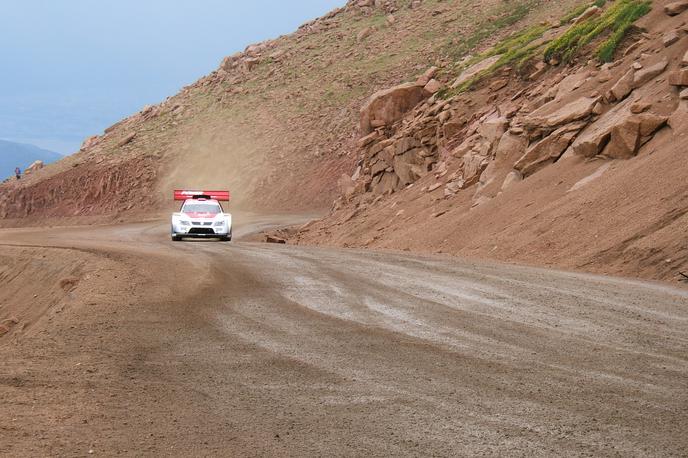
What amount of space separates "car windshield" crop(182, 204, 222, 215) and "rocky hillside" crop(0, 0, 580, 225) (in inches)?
844

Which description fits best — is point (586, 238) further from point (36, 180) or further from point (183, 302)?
point (36, 180)

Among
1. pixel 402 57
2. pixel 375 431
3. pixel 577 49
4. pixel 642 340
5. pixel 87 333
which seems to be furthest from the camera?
pixel 402 57

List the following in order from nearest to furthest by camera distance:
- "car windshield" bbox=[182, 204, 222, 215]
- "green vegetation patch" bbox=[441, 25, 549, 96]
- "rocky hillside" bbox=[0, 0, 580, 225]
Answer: "car windshield" bbox=[182, 204, 222, 215]
"green vegetation patch" bbox=[441, 25, 549, 96]
"rocky hillside" bbox=[0, 0, 580, 225]

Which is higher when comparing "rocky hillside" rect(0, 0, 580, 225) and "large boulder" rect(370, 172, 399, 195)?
"rocky hillside" rect(0, 0, 580, 225)

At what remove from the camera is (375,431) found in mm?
5902

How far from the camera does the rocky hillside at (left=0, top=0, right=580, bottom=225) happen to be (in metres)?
54.8

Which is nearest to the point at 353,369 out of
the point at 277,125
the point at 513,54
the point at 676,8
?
the point at 676,8

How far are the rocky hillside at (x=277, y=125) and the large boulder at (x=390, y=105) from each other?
11947 mm

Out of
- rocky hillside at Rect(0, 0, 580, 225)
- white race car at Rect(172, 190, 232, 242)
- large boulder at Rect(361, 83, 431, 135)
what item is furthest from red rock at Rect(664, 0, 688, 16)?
rocky hillside at Rect(0, 0, 580, 225)

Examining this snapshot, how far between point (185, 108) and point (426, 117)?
1481 inches

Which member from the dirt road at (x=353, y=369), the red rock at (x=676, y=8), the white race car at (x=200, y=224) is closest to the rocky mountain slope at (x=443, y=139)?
the red rock at (x=676, y=8)

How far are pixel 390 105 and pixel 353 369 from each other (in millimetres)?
30608

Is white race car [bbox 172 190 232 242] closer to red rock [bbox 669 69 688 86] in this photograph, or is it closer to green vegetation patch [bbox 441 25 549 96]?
green vegetation patch [bbox 441 25 549 96]

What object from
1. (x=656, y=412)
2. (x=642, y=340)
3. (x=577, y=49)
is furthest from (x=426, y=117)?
(x=656, y=412)
